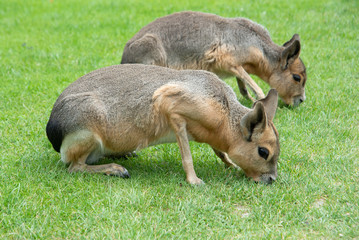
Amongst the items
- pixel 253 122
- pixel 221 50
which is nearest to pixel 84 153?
pixel 253 122

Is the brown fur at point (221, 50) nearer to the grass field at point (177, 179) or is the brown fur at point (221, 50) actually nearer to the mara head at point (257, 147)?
the grass field at point (177, 179)

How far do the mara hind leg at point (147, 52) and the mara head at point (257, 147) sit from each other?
2.30 metres

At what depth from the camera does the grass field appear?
3.93 m

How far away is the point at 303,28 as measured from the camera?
10.2 meters

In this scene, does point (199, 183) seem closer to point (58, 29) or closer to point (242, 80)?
point (242, 80)

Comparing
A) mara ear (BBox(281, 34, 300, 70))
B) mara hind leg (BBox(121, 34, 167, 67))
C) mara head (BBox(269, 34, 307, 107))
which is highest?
mara hind leg (BBox(121, 34, 167, 67))

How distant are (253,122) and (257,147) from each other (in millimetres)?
259

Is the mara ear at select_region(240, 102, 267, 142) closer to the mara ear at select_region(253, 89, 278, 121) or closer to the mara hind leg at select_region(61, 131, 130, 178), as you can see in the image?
the mara ear at select_region(253, 89, 278, 121)

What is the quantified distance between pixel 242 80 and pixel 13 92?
350 centimetres

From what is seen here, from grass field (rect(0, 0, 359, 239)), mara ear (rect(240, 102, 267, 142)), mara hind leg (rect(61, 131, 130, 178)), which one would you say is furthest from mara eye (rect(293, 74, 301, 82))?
mara hind leg (rect(61, 131, 130, 178))

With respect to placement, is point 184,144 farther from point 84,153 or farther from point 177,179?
point 84,153

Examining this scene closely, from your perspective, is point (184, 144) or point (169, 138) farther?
point (169, 138)

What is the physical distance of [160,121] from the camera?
4805 mm

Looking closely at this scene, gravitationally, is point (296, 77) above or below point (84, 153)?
below
